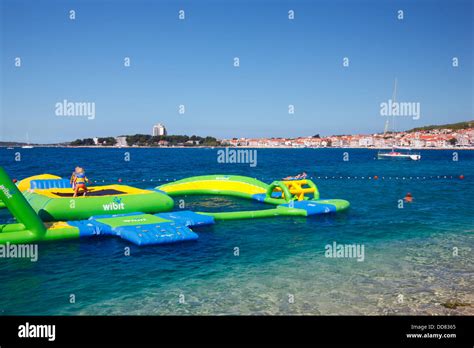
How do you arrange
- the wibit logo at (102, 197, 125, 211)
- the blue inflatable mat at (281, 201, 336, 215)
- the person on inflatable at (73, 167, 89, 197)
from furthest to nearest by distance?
the blue inflatable mat at (281, 201, 336, 215) < the person on inflatable at (73, 167, 89, 197) < the wibit logo at (102, 197, 125, 211)

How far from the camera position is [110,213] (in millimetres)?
18203

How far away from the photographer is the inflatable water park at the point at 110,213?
14.1m

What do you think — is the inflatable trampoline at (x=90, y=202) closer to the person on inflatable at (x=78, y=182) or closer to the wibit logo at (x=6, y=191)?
the person on inflatable at (x=78, y=182)

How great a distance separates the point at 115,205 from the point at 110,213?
410 mm

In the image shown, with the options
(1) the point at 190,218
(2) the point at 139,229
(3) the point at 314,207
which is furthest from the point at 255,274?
(3) the point at 314,207

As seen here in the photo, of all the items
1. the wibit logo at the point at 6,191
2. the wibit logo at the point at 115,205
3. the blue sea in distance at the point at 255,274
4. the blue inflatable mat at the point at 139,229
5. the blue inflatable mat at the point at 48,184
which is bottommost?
the blue sea in distance at the point at 255,274

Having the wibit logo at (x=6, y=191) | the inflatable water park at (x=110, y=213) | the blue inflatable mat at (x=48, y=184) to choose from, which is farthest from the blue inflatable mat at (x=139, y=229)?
the blue inflatable mat at (x=48, y=184)

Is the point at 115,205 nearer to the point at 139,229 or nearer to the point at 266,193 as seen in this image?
the point at 139,229

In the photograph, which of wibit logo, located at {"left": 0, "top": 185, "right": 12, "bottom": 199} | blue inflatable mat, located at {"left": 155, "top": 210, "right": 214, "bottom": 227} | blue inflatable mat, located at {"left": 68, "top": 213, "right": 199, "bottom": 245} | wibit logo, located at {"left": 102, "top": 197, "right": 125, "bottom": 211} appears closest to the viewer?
wibit logo, located at {"left": 0, "top": 185, "right": 12, "bottom": 199}

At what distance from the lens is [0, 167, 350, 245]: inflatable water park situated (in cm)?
1413

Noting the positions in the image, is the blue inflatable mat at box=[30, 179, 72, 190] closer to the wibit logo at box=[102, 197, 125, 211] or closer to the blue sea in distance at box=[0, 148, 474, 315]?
the wibit logo at box=[102, 197, 125, 211]

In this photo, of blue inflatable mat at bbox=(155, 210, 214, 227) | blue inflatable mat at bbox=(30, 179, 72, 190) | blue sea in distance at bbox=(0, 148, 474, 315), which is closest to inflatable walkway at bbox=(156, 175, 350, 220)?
blue inflatable mat at bbox=(155, 210, 214, 227)
